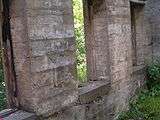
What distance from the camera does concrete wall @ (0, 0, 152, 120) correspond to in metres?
4.14

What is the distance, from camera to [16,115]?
4055mm

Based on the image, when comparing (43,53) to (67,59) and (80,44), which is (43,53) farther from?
(80,44)

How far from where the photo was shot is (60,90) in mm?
4617

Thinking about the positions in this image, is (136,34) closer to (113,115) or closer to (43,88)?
(113,115)

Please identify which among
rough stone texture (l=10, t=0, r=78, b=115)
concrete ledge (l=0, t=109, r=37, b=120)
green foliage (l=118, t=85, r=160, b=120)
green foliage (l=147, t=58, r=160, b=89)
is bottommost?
green foliage (l=118, t=85, r=160, b=120)

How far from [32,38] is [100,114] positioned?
2.19m

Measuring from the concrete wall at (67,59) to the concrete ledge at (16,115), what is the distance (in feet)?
0.29

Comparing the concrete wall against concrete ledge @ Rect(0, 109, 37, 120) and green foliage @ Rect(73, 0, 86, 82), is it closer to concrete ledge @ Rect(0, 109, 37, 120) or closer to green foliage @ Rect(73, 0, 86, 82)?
concrete ledge @ Rect(0, 109, 37, 120)

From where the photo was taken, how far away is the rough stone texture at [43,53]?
13.5 ft

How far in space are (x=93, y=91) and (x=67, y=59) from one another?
3.26ft

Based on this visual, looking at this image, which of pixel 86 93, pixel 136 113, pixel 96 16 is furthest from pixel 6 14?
pixel 136 113

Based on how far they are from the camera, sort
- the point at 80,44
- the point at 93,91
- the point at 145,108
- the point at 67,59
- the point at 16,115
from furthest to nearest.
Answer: the point at 80,44, the point at 145,108, the point at 93,91, the point at 67,59, the point at 16,115

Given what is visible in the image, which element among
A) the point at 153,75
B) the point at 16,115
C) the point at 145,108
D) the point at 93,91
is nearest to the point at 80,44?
the point at 153,75

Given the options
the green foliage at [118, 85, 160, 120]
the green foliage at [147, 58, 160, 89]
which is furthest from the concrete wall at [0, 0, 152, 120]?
the green foliage at [147, 58, 160, 89]
